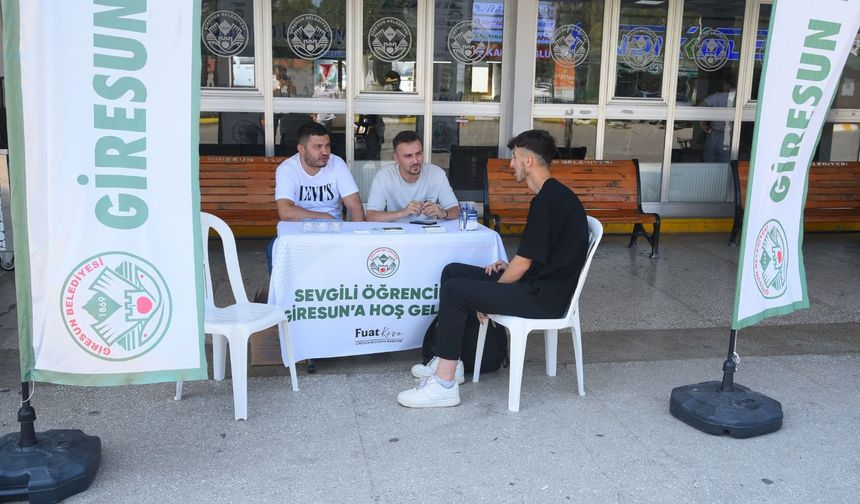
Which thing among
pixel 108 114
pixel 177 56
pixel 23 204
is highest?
pixel 177 56

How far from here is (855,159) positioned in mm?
8734

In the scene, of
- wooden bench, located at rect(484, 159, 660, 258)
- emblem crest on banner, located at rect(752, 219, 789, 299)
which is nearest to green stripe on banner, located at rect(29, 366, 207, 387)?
emblem crest on banner, located at rect(752, 219, 789, 299)

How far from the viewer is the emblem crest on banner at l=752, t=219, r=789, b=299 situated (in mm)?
3518

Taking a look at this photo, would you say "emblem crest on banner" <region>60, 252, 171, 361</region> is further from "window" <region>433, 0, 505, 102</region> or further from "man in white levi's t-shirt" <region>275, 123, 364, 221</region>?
"window" <region>433, 0, 505, 102</region>

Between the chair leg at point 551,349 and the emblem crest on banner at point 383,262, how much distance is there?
0.87 metres

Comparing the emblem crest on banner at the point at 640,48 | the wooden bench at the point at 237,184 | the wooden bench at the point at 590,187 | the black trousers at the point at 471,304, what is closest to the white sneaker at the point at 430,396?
the black trousers at the point at 471,304

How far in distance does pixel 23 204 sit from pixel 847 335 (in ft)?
15.6

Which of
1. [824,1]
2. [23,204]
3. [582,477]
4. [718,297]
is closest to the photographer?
[23,204]

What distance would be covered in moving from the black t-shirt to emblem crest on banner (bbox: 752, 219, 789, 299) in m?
0.76

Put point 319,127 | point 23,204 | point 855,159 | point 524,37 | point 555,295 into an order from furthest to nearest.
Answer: point 855,159, point 524,37, point 319,127, point 555,295, point 23,204

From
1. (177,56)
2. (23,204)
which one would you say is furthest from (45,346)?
(177,56)

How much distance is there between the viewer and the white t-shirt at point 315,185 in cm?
484

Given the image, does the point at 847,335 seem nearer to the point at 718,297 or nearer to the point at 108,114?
the point at 718,297

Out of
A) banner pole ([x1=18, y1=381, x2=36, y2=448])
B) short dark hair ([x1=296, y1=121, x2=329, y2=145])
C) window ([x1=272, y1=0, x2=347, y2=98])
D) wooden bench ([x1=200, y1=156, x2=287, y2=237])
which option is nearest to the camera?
banner pole ([x1=18, y1=381, x2=36, y2=448])
